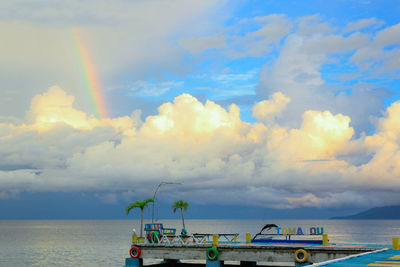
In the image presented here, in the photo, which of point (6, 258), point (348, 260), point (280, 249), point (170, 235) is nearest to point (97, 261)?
point (6, 258)

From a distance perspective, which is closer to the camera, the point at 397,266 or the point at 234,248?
the point at 397,266

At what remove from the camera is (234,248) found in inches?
1684

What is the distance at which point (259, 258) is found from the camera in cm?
4150

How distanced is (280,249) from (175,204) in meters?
31.5

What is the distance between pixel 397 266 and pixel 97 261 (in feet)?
234

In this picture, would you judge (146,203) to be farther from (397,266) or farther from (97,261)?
(397,266)

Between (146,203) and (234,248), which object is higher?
(146,203)

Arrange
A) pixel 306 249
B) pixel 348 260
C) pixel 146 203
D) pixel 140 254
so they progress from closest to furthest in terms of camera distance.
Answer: pixel 348 260, pixel 306 249, pixel 140 254, pixel 146 203

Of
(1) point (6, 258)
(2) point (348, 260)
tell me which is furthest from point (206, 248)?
(1) point (6, 258)

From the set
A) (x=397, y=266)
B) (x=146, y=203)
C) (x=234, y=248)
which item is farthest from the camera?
(x=146, y=203)

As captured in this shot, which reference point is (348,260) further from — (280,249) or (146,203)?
(146,203)

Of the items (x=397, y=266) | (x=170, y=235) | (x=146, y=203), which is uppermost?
(x=146, y=203)

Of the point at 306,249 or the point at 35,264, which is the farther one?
the point at 35,264

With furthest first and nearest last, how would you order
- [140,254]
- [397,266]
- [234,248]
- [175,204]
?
[175,204] → [140,254] → [234,248] → [397,266]
